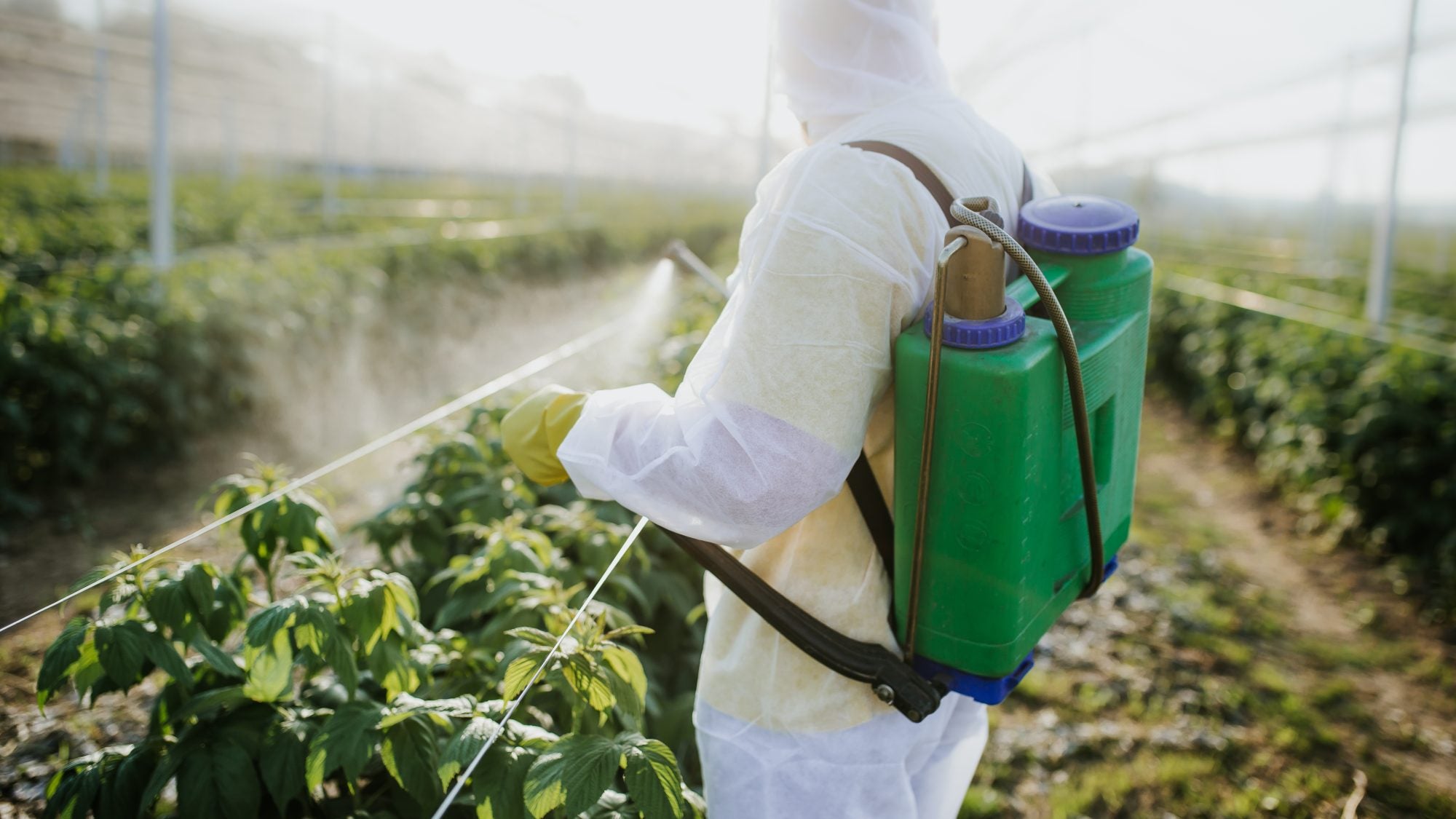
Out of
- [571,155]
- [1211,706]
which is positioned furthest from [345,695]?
[571,155]

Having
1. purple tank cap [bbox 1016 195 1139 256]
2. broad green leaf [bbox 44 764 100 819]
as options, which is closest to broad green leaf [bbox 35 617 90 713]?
broad green leaf [bbox 44 764 100 819]

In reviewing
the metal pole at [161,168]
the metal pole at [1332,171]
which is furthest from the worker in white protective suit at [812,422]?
the metal pole at [1332,171]

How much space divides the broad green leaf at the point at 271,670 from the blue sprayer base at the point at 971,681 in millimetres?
968

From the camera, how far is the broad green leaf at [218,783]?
1293 mm

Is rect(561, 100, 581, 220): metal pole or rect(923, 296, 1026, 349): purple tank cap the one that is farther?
rect(561, 100, 581, 220): metal pole

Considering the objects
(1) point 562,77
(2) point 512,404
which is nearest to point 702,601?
(2) point 512,404

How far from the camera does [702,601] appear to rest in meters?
2.46

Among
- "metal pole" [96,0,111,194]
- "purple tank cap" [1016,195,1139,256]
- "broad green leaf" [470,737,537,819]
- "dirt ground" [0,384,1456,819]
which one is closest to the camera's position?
"broad green leaf" [470,737,537,819]

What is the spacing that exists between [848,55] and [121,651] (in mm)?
1381

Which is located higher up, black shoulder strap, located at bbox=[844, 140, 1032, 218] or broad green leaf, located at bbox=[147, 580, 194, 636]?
black shoulder strap, located at bbox=[844, 140, 1032, 218]

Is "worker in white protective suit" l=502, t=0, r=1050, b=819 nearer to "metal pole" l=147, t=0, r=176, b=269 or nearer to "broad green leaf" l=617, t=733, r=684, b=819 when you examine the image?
"broad green leaf" l=617, t=733, r=684, b=819

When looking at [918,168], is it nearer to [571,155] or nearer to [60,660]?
[60,660]

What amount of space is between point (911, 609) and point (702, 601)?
1201 mm

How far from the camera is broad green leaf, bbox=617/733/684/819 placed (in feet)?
3.97
